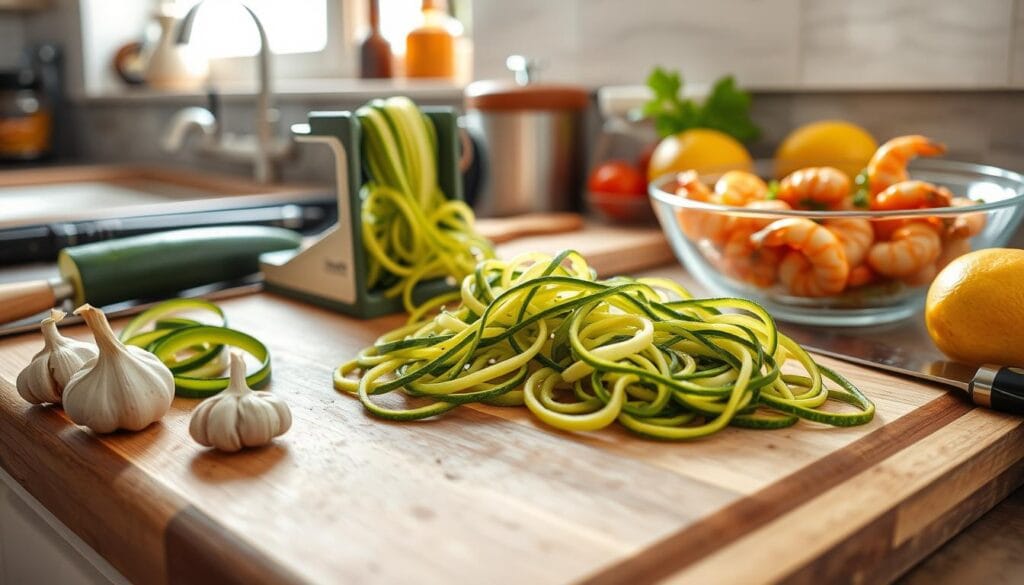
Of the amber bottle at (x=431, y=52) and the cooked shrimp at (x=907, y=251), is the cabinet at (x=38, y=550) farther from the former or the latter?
the amber bottle at (x=431, y=52)

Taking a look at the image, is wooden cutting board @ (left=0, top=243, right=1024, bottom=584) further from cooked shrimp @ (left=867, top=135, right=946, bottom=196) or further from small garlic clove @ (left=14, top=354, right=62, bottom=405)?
cooked shrimp @ (left=867, top=135, right=946, bottom=196)

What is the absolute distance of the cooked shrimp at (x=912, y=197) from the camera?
0.90 meters

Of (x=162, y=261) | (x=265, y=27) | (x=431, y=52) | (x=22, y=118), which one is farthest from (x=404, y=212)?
(x=22, y=118)

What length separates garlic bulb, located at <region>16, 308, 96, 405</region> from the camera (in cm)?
71

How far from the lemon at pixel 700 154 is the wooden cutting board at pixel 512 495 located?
0.60 m

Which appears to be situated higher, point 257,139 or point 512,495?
point 257,139

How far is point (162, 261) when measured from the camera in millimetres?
1062

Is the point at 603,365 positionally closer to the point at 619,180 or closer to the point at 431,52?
the point at 619,180

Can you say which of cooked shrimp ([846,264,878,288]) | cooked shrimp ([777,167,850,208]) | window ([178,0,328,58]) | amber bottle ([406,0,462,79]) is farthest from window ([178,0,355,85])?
cooked shrimp ([846,264,878,288])

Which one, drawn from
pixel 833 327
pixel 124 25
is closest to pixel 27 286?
pixel 833 327

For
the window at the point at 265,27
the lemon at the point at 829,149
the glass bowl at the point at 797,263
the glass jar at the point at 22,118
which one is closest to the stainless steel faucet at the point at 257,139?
the window at the point at 265,27

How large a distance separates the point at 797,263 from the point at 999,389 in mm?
240

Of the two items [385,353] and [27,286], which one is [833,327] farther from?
[27,286]

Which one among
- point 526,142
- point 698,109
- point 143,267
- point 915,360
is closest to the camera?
point 915,360
